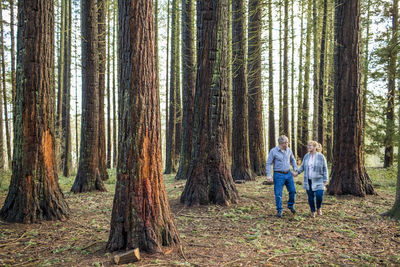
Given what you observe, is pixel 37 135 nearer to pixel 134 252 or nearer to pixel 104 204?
pixel 104 204

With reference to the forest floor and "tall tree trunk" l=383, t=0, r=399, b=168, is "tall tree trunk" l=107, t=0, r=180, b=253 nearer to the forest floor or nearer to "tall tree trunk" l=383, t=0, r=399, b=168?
the forest floor

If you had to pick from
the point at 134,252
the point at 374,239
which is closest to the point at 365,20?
the point at 374,239

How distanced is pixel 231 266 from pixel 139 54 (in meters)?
3.34

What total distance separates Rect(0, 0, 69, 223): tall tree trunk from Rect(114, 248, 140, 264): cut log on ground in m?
3.03

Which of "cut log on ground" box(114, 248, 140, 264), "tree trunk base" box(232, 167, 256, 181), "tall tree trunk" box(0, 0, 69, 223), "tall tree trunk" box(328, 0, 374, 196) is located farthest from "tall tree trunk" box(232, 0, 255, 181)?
"cut log on ground" box(114, 248, 140, 264)

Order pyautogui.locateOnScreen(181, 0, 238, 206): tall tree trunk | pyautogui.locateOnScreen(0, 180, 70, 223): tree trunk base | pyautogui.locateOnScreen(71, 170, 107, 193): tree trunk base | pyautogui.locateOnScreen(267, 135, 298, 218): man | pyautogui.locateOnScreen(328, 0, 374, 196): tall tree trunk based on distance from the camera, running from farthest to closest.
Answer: pyautogui.locateOnScreen(71, 170, 107, 193): tree trunk base
pyautogui.locateOnScreen(328, 0, 374, 196): tall tree trunk
pyautogui.locateOnScreen(181, 0, 238, 206): tall tree trunk
pyautogui.locateOnScreen(267, 135, 298, 218): man
pyautogui.locateOnScreen(0, 180, 70, 223): tree trunk base

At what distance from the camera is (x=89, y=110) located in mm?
10203

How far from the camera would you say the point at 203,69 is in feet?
25.6

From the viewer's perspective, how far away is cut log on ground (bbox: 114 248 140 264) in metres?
3.98

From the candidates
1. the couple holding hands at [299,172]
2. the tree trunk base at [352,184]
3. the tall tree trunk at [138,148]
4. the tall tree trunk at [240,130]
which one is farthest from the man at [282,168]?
the tall tree trunk at [240,130]

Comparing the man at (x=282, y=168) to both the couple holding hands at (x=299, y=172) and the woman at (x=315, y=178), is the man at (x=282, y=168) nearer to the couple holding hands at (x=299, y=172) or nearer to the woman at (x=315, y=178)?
the couple holding hands at (x=299, y=172)

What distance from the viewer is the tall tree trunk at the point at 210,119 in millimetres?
7590

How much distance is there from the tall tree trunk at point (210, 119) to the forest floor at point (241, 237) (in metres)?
0.42

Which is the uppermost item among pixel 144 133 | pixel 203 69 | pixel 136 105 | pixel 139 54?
pixel 203 69
